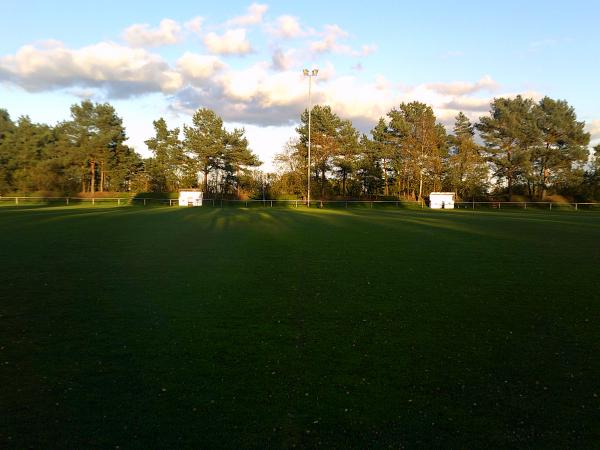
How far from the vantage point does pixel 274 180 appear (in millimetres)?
63250

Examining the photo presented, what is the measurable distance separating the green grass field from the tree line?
51427 millimetres

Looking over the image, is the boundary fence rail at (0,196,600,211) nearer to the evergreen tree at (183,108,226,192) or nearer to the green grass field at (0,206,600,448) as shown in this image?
the evergreen tree at (183,108,226,192)

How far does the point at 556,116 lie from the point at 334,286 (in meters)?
63.2

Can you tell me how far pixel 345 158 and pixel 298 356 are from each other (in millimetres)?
61391

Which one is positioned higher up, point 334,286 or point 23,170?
point 23,170

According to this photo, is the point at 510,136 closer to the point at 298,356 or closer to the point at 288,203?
the point at 288,203

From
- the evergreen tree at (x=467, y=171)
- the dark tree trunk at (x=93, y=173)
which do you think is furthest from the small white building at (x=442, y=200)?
the dark tree trunk at (x=93, y=173)

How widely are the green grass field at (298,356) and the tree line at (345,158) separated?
51.4m

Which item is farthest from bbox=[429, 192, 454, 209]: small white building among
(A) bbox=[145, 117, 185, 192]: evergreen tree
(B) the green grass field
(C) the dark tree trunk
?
(B) the green grass field

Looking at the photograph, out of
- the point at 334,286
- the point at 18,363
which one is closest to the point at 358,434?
the point at 18,363

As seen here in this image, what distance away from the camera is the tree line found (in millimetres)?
61438

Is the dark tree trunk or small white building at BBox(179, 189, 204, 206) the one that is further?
Result: the dark tree trunk

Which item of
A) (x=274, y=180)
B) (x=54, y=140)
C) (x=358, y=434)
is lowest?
(x=358, y=434)

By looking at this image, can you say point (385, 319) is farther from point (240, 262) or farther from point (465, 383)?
point (240, 262)
